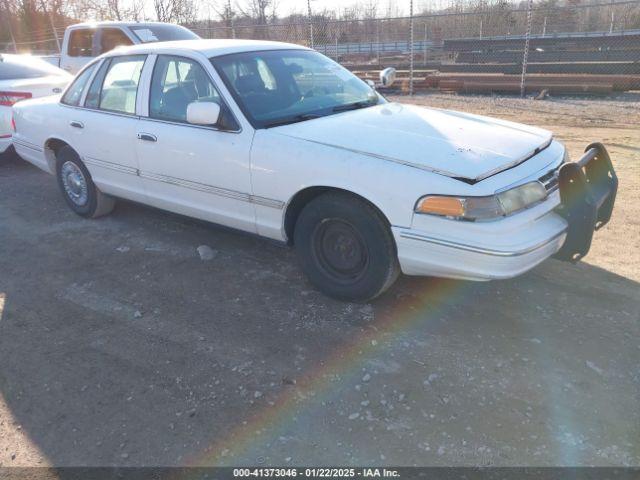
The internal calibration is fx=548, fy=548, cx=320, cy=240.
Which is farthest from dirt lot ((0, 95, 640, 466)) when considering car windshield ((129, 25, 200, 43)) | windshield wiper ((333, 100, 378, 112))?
car windshield ((129, 25, 200, 43))

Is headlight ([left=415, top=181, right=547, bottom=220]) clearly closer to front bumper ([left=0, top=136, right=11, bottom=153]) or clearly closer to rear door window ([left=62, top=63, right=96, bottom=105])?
rear door window ([left=62, top=63, right=96, bottom=105])

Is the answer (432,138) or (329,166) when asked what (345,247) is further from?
(432,138)

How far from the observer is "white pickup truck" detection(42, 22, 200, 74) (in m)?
9.95

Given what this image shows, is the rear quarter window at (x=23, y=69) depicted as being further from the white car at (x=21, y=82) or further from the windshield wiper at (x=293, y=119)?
the windshield wiper at (x=293, y=119)

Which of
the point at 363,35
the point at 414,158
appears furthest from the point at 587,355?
the point at 363,35

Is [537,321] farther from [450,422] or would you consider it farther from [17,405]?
[17,405]

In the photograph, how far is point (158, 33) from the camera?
10.1 m

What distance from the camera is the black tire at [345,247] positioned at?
3393 mm

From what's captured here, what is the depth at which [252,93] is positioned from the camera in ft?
13.3

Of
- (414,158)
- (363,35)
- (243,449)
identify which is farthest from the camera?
(363,35)

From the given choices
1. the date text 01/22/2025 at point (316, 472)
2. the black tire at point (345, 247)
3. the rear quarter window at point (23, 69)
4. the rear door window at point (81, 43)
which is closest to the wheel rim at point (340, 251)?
the black tire at point (345, 247)

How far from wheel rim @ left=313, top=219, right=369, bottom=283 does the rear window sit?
20.9 feet

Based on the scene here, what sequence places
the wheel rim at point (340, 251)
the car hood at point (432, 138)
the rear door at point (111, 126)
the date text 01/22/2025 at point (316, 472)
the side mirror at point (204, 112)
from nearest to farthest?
the date text 01/22/2025 at point (316, 472) → the car hood at point (432, 138) → the wheel rim at point (340, 251) → the side mirror at point (204, 112) → the rear door at point (111, 126)

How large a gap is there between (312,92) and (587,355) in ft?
8.88
